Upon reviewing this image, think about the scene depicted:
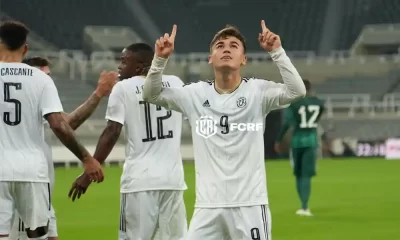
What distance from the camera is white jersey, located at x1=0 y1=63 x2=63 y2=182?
6.21 metres

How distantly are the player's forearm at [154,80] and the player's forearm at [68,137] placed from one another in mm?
837

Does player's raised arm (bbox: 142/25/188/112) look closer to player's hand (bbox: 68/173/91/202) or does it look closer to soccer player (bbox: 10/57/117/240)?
player's hand (bbox: 68/173/91/202)

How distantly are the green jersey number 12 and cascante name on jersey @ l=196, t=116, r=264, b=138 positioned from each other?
8.21 meters

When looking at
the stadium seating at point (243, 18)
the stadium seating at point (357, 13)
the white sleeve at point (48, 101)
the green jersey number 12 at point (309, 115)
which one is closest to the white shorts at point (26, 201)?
the white sleeve at point (48, 101)

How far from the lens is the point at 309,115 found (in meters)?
13.9

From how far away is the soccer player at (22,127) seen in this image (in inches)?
244

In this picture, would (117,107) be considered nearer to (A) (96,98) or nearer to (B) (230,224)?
(A) (96,98)

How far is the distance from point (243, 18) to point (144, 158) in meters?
43.2

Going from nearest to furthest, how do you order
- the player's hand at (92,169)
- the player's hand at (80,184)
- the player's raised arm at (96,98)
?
the player's hand at (92,169)
the player's hand at (80,184)
the player's raised arm at (96,98)

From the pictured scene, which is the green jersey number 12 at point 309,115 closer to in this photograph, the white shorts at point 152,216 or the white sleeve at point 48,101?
the white shorts at point 152,216

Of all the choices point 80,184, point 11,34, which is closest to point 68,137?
point 80,184

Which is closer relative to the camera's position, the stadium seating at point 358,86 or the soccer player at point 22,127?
the soccer player at point 22,127

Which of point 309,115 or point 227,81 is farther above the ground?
point 227,81

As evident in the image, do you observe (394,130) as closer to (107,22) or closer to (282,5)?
(282,5)
